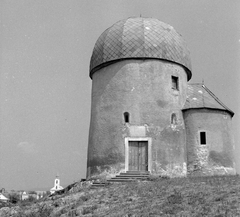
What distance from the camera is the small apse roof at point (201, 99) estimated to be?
21.1 m

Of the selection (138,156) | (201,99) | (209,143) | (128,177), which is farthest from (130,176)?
(201,99)

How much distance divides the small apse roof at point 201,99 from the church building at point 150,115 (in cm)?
6

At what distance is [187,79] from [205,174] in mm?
6470

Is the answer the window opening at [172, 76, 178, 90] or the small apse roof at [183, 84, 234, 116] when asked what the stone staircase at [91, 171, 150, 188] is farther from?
the window opening at [172, 76, 178, 90]

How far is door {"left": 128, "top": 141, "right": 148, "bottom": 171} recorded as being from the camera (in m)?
19.6

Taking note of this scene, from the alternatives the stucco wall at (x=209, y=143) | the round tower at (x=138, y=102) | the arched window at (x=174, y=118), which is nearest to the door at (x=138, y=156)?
the round tower at (x=138, y=102)

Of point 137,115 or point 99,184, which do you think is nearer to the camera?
point 99,184

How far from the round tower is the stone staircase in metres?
0.43

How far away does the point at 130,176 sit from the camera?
18.9 meters

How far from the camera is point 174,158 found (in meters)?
19.9

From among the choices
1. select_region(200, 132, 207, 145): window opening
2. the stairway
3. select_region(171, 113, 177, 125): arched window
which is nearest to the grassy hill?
the stairway

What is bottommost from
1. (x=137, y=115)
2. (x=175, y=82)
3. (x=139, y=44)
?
(x=137, y=115)

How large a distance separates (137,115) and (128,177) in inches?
141

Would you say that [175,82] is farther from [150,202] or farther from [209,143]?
[150,202]
